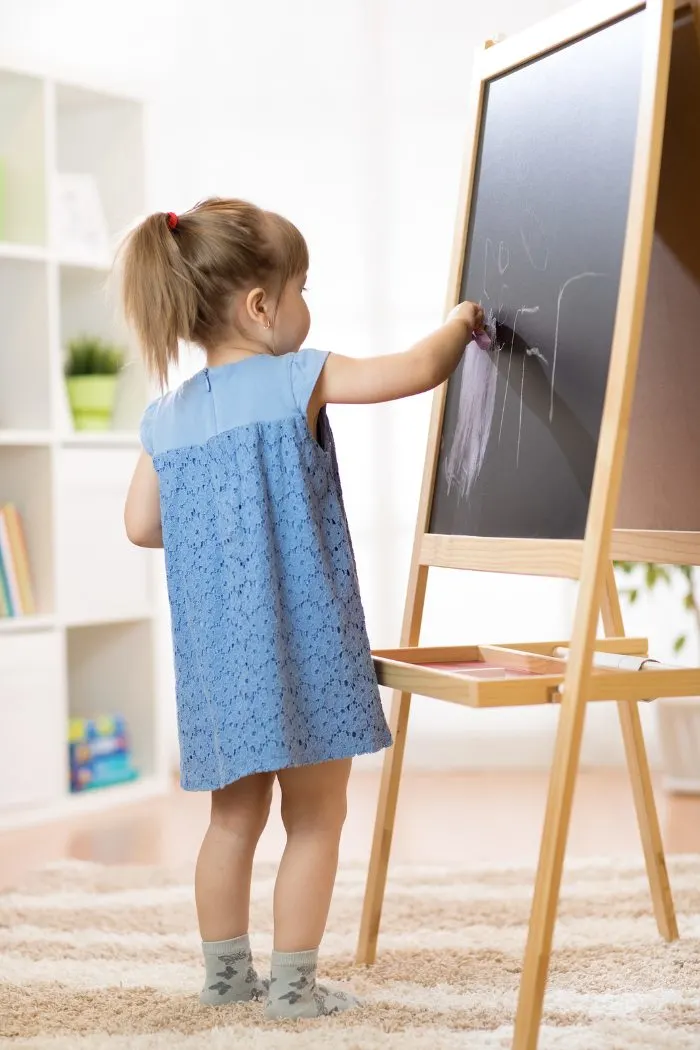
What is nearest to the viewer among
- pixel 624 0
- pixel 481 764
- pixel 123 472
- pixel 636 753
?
pixel 624 0

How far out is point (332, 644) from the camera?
178 cm

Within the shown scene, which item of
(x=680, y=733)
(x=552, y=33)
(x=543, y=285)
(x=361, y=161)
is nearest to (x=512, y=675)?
(x=543, y=285)

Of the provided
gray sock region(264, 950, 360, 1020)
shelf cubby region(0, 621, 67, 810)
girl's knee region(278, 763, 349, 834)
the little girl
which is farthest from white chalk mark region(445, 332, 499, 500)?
shelf cubby region(0, 621, 67, 810)

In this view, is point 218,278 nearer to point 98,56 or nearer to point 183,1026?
point 183,1026

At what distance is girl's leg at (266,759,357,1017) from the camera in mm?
1783

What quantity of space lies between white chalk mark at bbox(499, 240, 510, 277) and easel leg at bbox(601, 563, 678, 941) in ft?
1.70

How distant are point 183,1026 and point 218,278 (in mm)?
1009

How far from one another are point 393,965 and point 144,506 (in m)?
0.81

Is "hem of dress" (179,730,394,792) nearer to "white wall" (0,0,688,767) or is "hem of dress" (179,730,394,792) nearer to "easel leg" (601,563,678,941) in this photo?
"easel leg" (601,563,678,941)

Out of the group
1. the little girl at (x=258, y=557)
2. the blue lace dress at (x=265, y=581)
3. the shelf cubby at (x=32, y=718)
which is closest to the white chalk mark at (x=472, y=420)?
the little girl at (x=258, y=557)

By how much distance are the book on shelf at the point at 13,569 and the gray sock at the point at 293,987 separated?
192 cm

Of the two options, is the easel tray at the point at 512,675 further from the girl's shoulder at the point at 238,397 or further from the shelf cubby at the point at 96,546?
the shelf cubby at the point at 96,546

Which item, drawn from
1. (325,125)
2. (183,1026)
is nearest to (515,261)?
(183,1026)

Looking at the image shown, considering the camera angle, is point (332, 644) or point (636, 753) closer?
point (332, 644)
